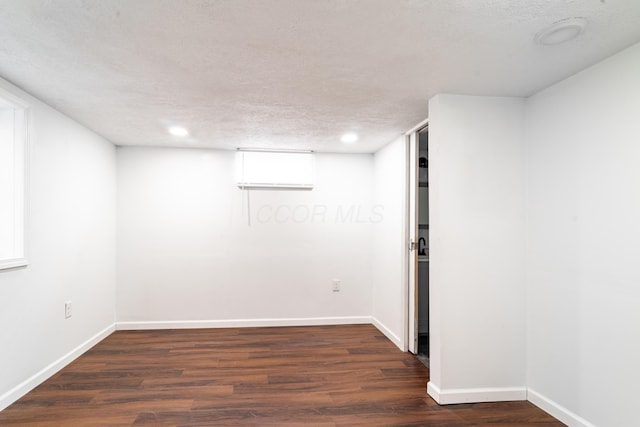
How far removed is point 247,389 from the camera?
109 inches

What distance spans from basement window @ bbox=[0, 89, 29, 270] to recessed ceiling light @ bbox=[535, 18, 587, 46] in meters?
3.25

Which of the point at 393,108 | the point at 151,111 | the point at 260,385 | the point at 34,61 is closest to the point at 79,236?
the point at 151,111

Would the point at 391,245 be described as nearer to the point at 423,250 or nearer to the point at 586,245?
the point at 423,250

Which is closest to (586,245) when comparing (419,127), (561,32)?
(561,32)

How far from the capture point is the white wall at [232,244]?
4.32 m

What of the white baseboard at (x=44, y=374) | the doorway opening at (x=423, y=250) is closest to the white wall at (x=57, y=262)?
the white baseboard at (x=44, y=374)

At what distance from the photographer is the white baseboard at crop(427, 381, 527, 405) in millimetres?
2545

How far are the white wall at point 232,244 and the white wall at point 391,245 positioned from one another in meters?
0.24

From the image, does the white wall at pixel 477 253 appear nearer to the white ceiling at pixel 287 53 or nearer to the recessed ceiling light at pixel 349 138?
the white ceiling at pixel 287 53

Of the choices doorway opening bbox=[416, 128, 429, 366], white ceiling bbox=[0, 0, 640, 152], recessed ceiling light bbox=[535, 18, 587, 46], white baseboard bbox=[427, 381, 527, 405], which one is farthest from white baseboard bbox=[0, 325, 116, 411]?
recessed ceiling light bbox=[535, 18, 587, 46]

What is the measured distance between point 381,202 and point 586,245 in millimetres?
2400

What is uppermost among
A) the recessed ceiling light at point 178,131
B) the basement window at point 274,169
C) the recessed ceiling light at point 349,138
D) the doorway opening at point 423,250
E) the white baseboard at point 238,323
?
the recessed ceiling light at point 178,131

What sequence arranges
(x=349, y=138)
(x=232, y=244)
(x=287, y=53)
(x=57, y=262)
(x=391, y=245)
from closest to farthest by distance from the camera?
(x=287, y=53), (x=57, y=262), (x=349, y=138), (x=391, y=245), (x=232, y=244)

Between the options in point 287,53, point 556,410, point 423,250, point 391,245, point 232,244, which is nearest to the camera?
point 287,53
